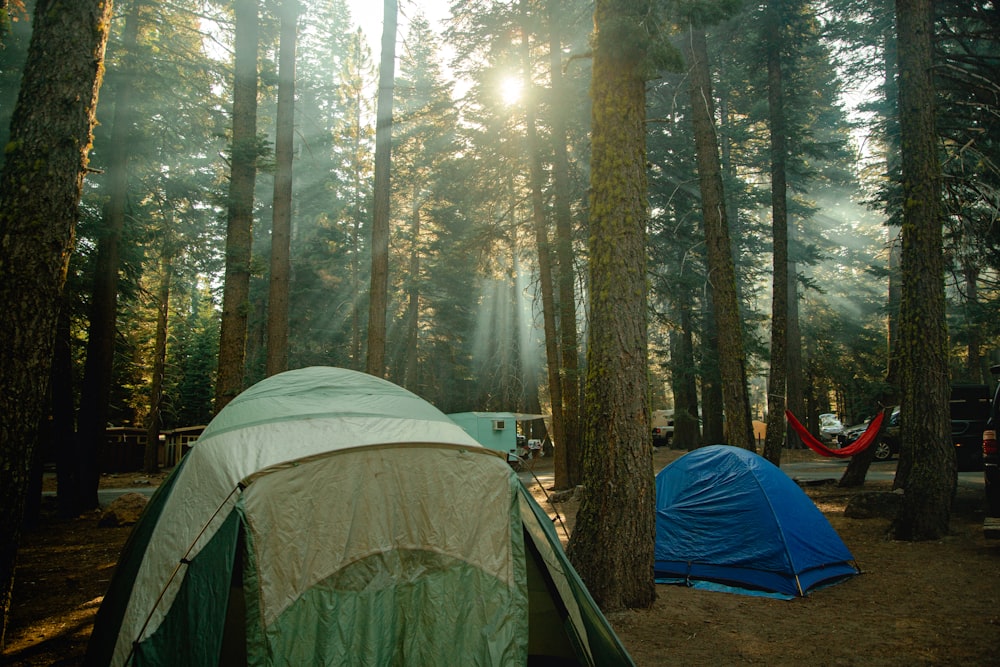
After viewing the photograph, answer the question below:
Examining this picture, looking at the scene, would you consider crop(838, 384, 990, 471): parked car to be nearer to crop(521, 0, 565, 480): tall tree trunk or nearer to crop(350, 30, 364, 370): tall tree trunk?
crop(521, 0, 565, 480): tall tree trunk

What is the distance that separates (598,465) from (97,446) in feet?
34.7

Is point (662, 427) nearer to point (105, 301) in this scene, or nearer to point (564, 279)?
point (564, 279)

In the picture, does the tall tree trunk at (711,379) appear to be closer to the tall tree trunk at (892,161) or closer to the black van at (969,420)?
the tall tree trunk at (892,161)

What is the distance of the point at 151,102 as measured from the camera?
1212 cm

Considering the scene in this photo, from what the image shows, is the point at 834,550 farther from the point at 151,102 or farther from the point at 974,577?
the point at 151,102

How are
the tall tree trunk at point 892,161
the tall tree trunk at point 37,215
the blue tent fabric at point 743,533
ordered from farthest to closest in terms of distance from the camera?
the tall tree trunk at point 892,161
the blue tent fabric at point 743,533
the tall tree trunk at point 37,215

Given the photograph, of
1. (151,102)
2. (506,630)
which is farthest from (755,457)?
(151,102)

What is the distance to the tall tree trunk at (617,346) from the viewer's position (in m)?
5.59

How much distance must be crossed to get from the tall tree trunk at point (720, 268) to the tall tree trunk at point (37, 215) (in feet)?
28.0

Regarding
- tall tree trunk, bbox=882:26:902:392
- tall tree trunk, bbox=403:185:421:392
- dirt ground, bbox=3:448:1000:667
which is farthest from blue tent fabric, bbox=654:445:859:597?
tall tree trunk, bbox=403:185:421:392

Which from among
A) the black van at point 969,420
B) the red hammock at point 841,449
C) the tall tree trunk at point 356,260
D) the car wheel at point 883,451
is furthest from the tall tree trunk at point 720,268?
the tall tree trunk at point 356,260

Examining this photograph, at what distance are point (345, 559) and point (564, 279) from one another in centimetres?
966

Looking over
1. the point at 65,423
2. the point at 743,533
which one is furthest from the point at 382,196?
the point at 743,533

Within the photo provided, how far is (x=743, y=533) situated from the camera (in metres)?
6.61
